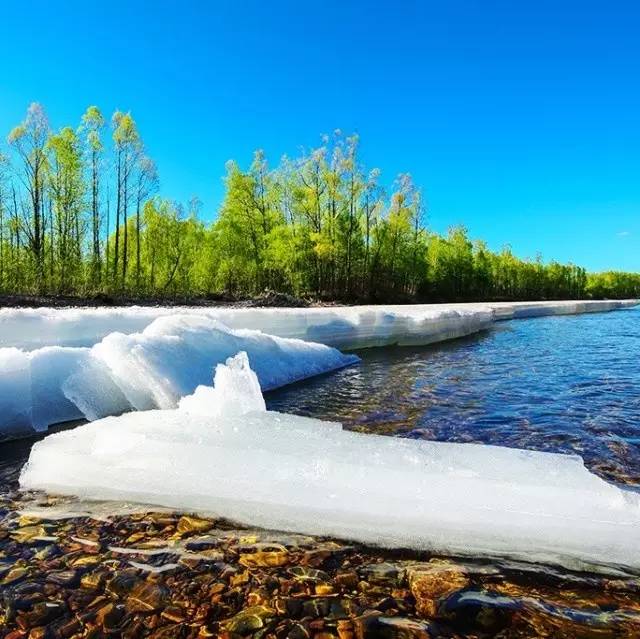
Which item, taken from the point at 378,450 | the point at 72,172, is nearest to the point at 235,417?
the point at 378,450

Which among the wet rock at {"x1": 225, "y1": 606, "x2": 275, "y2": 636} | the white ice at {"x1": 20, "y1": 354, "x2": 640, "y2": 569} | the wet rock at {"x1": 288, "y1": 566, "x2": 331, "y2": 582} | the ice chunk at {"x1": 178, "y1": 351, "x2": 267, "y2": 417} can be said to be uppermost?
the ice chunk at {"x1": 178, "y1": 351, "x2": 267, "y2": 417}

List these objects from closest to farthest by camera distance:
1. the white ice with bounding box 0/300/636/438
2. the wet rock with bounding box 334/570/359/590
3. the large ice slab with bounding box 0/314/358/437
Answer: the wet rock with bounding box 334/570/359/590
the large ice slab with bounding box 0/314/358/437
the white ice with bounding box 0/300/636/438

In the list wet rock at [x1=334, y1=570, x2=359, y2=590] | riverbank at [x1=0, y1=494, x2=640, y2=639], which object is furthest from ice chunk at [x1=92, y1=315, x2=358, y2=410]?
wet rock at [x1=334, y1=570, x2=359, y2=590]

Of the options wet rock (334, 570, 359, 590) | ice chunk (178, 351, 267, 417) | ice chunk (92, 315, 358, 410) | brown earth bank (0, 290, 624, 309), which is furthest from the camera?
brown earth bank (0, 290, 624, 309)

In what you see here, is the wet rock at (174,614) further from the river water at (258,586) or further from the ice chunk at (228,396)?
the ice chunk at (228,396)

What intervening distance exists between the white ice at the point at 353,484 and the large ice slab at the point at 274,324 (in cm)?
341

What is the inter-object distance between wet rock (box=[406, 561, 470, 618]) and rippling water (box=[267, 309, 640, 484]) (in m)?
1.85

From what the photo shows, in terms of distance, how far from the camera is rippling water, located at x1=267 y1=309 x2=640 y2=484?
4.25m

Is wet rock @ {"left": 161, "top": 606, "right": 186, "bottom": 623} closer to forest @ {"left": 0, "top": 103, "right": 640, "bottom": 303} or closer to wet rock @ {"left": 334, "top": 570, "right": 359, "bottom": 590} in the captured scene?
wet rock @ {"left": 334, "top": 570, "right": 359, "bottom": 590}

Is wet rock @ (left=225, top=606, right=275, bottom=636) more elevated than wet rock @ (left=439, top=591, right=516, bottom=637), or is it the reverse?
wet rock @ (left=439, top=591, right=516, bottom=637)

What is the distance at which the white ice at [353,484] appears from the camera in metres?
2.26

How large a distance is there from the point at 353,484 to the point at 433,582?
69cm

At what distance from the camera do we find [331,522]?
2.49 meters

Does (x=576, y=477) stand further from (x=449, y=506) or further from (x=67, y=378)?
(x=67, y=378)
